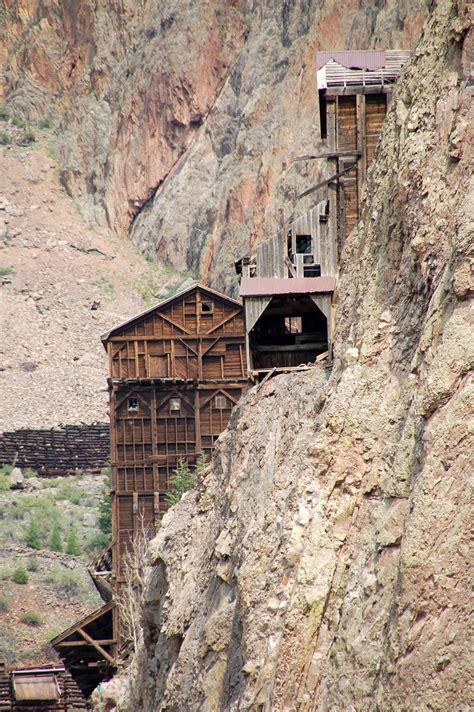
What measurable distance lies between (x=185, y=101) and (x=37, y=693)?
5449 cm

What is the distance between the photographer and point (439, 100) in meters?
15.2

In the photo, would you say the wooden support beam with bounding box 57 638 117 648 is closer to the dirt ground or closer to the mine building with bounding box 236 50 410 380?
the mine building with bounding box 236 50 410 380

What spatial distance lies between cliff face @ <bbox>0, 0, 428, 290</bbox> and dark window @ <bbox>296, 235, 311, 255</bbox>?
41.3 metres

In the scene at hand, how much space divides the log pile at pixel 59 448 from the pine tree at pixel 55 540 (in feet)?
33.7

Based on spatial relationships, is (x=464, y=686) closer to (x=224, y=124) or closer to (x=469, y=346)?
(x=469, y=346)

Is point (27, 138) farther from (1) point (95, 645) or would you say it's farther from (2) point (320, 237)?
(2) point (320, 237)

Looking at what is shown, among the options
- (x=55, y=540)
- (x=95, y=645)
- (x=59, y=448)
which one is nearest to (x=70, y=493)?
(x=59, y=448)

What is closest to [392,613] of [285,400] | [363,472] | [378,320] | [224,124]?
[363,472]

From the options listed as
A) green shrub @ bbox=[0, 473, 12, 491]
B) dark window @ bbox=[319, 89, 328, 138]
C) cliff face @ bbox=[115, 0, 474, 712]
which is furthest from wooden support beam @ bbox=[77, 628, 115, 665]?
green shrub @ bbox=[0, 473, 12, 491]

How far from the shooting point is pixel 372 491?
14.7m

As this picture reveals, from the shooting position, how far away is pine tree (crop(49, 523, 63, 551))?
→ 5606cm

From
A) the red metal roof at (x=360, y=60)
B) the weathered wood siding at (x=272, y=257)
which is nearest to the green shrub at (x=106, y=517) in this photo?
the weathered wood siding at (x=272, y=257)

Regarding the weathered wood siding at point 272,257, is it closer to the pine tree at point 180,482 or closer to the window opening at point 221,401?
the pine tree at point 180,482

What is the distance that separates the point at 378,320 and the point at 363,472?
1763 mm
